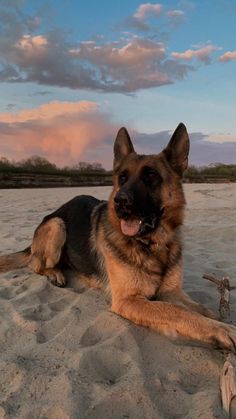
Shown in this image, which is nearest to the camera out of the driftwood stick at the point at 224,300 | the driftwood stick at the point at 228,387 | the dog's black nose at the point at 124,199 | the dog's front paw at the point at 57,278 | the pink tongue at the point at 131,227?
the driftwood stick at the point at 228,387

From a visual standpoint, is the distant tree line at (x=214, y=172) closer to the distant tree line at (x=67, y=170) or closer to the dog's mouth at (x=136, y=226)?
the distant tree line at (x=67, y=170)

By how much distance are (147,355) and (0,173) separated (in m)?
18.4

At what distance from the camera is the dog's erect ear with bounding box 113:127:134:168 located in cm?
466

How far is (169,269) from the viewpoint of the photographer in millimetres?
4066

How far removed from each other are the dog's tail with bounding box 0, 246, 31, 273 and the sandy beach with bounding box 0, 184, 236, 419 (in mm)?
515

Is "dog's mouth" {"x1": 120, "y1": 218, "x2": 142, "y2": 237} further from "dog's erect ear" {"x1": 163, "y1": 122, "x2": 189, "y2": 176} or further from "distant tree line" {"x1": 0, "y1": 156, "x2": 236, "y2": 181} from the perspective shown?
"distant tree line" {"x1": 0, "y1": 156, "x2": 236, "y2": 181}

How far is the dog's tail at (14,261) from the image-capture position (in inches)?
218

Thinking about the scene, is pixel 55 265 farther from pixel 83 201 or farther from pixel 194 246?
pixel 194 246

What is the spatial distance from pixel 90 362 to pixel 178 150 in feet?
7.75

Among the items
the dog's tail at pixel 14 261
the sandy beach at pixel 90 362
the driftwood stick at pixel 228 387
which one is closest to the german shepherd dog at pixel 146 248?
the sandy beach at pixel 90 362

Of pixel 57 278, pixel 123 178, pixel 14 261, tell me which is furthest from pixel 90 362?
pixel 14 261

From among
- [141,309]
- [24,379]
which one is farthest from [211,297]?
[24,379]

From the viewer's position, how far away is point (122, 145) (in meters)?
4.70

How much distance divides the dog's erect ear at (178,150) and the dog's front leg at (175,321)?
1.44m
